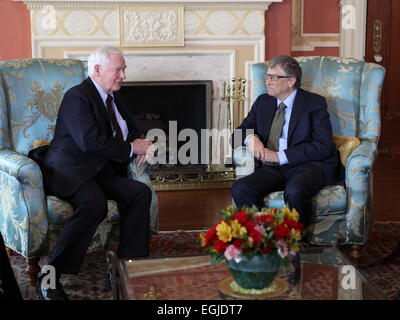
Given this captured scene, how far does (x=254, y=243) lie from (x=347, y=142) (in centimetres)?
157

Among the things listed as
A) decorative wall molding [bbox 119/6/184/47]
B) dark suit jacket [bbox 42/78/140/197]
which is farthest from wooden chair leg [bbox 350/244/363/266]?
decorative wall molding [bbox 119/6/184/47]

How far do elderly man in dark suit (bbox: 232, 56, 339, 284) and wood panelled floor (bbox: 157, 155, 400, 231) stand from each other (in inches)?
32.9

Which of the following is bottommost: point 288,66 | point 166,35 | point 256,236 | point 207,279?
point 207,279

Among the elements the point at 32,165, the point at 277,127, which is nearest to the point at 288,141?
the point at 277,127

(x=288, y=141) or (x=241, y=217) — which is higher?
(x=288, y=141)

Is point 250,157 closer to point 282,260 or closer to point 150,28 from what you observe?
point 282,260

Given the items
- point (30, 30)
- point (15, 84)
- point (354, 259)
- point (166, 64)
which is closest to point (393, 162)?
point (166, 64)

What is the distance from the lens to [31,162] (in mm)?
3111

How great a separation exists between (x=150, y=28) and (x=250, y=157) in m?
1.78

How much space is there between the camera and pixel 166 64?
5.11 m

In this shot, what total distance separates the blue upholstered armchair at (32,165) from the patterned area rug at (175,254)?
0.17m

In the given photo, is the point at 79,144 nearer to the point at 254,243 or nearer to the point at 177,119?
the point at 254,243
